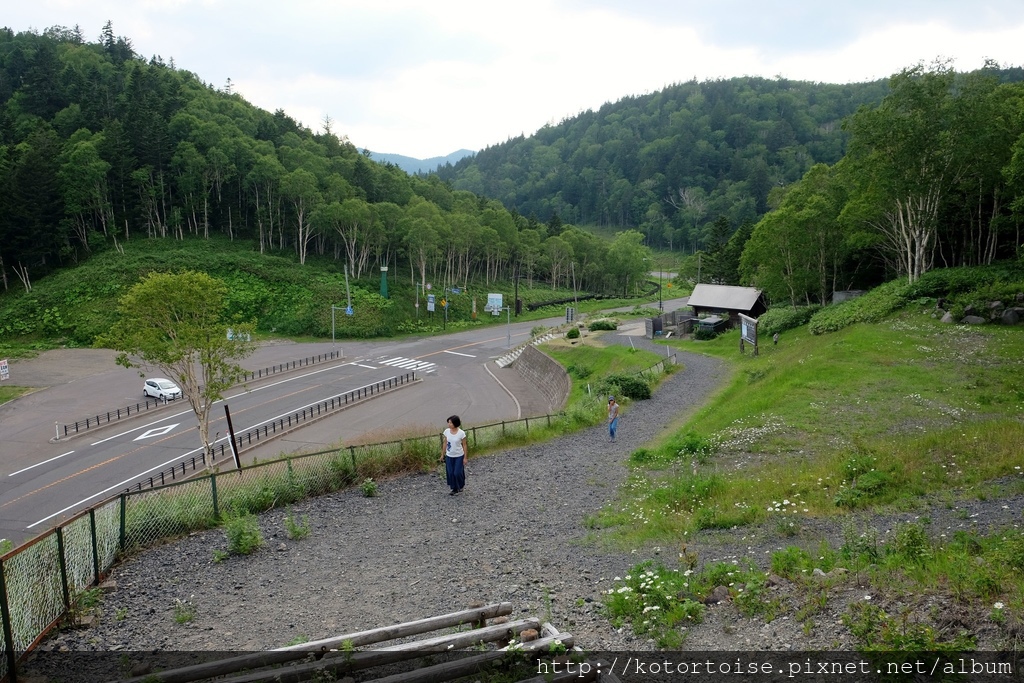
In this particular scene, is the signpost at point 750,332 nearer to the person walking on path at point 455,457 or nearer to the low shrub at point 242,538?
the person walking on path at point 455,457

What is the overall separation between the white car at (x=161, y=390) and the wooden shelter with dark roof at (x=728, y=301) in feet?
137

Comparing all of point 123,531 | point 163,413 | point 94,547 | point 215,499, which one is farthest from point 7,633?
point 163,413

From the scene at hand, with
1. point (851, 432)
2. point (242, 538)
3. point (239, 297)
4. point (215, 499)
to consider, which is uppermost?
point (239, 297)

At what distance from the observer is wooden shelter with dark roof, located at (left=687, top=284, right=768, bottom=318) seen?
55.0 meters

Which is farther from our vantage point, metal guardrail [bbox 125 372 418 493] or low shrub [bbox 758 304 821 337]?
low shrub [bbox 758 304 821 337]

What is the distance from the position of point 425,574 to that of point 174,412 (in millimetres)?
32775

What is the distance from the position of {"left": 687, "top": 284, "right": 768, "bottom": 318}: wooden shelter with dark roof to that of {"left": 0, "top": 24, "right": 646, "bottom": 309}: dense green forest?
3334 centimetres

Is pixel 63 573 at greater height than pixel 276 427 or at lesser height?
greater

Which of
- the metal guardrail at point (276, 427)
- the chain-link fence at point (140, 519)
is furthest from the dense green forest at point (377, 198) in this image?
the chain-link fence at point (140, 519)

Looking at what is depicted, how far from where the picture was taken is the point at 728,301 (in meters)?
55.9

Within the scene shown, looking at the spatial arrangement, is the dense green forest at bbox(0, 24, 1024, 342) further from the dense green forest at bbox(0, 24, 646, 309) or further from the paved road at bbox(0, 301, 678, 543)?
the paved road at bbox(0, 301, 678, 543)

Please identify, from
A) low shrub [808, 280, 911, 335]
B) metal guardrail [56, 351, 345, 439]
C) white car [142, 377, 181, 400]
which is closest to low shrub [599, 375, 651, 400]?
low shrub [808, 280, 911, 335]

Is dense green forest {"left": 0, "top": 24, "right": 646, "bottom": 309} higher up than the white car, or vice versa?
dense green forest {"left": 0, "top": 24, "right": 646, "bottom": 309}

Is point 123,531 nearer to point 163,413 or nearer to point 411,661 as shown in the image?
point 411,661
